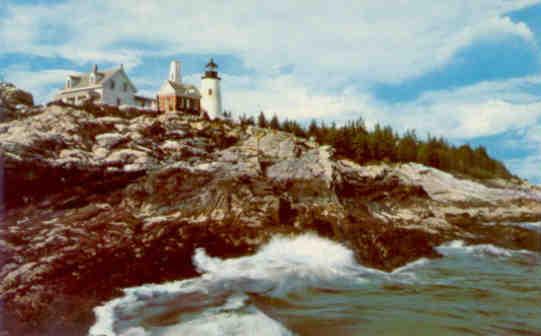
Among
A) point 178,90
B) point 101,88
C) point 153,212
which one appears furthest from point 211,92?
point 153,212

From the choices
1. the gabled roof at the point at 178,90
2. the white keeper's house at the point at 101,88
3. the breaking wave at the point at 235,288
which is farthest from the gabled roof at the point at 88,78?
the breaking wave at the point at 235,288

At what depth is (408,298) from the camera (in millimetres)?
15914

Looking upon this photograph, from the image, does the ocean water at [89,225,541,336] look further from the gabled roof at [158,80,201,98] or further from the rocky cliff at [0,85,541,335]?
the gabled roof at [158,80,201,98]

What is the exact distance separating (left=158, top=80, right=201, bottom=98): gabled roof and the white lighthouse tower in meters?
1.70

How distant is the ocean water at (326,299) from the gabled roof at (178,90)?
45.0 m

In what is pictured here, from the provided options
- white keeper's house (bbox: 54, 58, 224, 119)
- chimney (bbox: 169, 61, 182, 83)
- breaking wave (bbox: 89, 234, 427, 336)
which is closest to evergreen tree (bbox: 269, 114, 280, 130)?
white keeper's house (bbox: 54, 58, 224, 119)

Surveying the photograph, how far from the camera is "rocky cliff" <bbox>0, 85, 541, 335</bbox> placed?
17234 mm

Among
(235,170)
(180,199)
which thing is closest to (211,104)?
(235,170)

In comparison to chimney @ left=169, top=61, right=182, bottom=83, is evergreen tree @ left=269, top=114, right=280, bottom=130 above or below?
below

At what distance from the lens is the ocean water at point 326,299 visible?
1289cm

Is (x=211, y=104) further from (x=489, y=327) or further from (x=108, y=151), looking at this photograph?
(x=489, y=327)

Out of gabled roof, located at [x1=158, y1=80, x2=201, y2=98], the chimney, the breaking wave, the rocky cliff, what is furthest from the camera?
the chimney

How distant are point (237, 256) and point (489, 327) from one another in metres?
11.3

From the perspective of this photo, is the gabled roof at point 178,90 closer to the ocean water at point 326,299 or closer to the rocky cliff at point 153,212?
the rocky cliff at point 153,212
